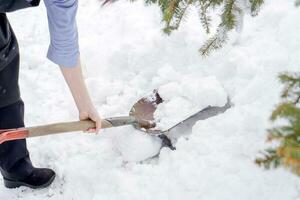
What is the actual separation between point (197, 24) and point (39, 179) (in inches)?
64.2

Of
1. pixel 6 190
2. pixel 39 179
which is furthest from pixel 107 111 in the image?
pixel 6 190

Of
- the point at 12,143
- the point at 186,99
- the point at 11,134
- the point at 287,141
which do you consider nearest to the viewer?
the point at 287,141

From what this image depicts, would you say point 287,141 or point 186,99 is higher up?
point 287,141

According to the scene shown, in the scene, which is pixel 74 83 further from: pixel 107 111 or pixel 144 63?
pixel 144 63

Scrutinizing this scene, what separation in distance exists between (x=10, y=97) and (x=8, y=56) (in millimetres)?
245

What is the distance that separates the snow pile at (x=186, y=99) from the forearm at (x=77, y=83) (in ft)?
2.35

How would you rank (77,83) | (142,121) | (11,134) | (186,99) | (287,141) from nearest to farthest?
1. (287,141)
2. (11,134)
3. (77,83)
4. (142,121)
5. (186,99)

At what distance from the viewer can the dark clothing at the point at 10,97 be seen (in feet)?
5.86

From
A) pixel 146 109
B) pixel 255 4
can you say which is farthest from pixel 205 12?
pixel 146 109

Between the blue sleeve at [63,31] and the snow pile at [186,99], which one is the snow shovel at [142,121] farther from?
the blue sleeve at [63,31]

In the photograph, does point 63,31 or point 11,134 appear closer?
point 63,31

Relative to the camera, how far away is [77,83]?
1849 mm

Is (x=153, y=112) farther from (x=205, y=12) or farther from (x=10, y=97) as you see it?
(x=10, y=97)

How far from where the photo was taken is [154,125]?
254 cm
